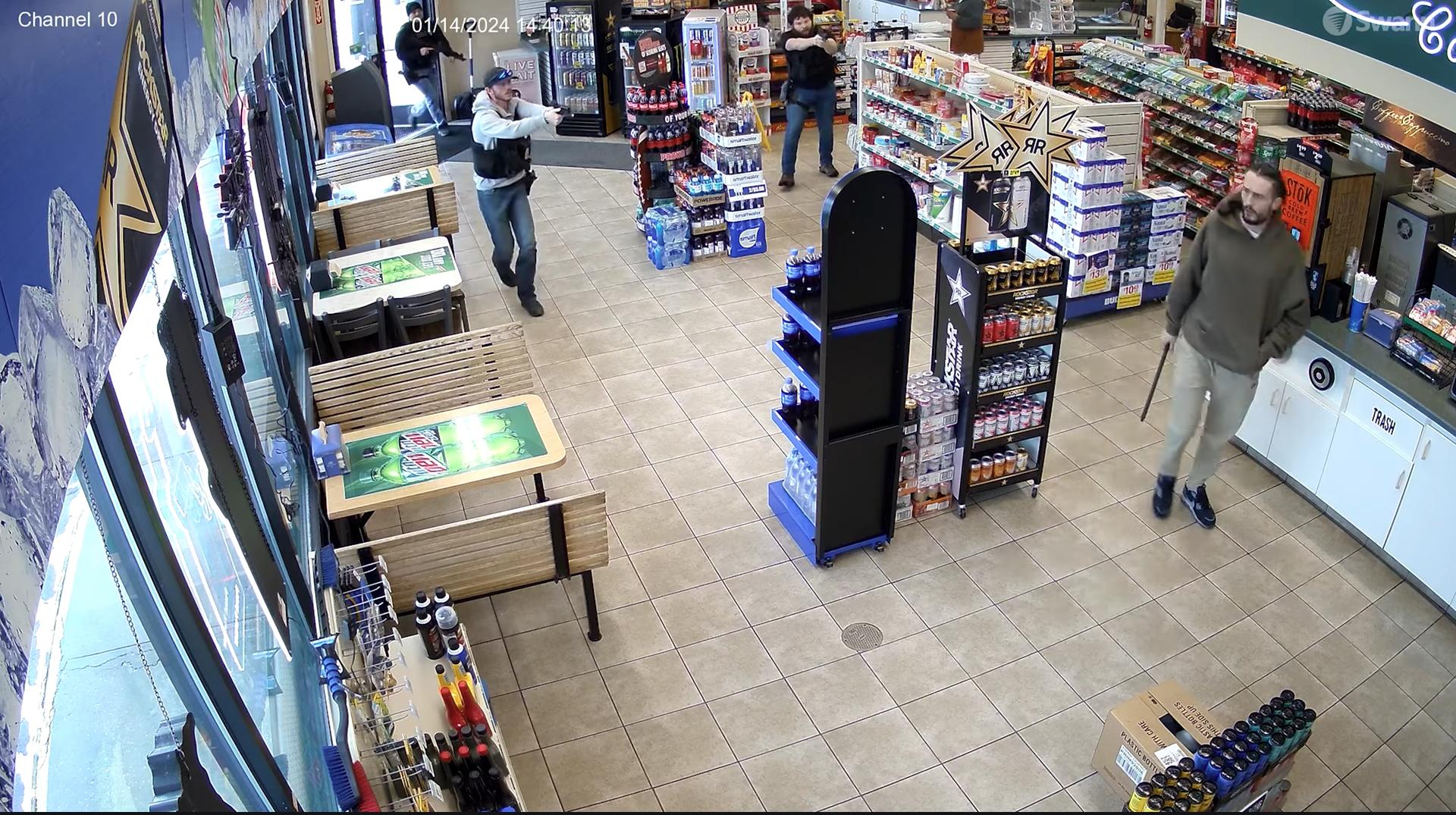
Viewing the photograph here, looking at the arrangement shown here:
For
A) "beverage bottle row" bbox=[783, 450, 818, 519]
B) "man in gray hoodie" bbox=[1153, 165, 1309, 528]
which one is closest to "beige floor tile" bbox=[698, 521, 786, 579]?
"beverage bottle row" bbox=[783, 450, 818, 519]

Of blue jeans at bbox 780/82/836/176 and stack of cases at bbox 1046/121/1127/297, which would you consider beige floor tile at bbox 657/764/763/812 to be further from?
blue jeans at bbox 780/82/836/176

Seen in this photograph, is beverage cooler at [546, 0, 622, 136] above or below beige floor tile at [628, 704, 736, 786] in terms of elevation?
above

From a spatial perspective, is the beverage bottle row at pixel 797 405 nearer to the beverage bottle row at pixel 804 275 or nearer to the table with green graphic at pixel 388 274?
the beverage bottle row at pixel 804 275

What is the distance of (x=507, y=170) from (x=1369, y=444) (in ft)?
20.8

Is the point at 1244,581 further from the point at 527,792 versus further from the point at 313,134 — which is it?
the point at 313,134

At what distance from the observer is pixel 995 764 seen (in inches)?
198

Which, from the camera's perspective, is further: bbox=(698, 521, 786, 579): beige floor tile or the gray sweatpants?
bbox=(698, 521, 786, 579): beige floor tile

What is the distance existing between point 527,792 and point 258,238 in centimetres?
364

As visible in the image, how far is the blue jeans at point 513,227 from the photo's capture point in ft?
29.9

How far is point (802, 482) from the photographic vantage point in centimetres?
644

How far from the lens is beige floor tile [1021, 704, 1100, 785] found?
5.01 m

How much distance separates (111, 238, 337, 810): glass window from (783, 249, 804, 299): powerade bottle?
10.3 feet

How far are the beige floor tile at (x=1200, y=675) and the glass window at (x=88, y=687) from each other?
4.45 meters

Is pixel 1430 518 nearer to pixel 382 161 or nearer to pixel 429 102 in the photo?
pixel 382 161
